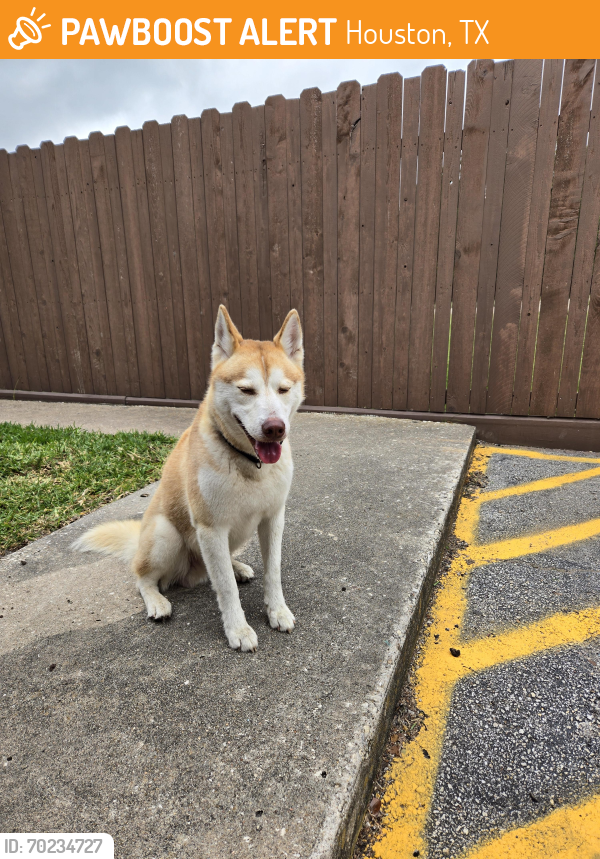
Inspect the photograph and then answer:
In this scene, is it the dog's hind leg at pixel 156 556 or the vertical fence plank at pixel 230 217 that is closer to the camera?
the dog's hind leg at pixel 156 556

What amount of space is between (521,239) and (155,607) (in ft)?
13.5

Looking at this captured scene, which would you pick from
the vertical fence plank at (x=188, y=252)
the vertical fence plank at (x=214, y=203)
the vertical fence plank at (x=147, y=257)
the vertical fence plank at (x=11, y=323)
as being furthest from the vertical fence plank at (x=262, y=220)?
the vertical fence plank at (x=11, y=323)

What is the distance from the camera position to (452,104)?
4070 millimetres

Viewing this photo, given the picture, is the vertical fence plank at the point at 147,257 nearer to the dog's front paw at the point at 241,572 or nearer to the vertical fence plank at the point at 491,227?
the vertical fence plank at the point at 491,227

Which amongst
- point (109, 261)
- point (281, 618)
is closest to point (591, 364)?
point (281, 618)

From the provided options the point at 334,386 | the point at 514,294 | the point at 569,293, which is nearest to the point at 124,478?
the point at 334,386

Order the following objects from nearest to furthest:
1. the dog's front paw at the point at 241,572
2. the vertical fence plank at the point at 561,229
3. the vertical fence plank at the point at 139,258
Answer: the dog's front paw at the point at 241,572
the vertical fence plank at the point at 561,229
the vertical fence plank at the point at 139,258

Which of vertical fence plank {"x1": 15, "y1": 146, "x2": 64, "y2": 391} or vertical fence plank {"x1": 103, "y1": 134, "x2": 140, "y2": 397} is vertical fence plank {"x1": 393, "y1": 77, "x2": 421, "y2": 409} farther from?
vertical fence plank {"x1": 15, "y1": 146, "x2": 64, "y2": 391}

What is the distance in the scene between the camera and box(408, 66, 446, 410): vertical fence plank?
411 cm

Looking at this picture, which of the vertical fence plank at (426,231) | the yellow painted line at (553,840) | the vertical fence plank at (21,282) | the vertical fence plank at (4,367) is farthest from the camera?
the vertical fence plank at (4,367)

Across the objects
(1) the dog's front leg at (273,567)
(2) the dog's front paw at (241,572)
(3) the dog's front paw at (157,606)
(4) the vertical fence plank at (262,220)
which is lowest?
(2) the dog's front paw at (241,572)

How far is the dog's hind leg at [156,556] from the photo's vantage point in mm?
2018

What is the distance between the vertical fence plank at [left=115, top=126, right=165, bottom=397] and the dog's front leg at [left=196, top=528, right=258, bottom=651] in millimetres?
4189

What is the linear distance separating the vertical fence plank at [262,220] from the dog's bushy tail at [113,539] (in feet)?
9.99
